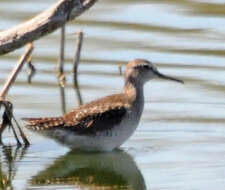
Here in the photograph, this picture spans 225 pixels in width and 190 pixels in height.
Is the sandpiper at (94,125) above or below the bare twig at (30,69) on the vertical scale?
above

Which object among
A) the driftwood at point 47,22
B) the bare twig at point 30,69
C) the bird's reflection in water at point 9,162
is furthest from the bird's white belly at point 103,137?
the bare twig at point 30,69

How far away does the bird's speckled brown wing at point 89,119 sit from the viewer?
12.3 m

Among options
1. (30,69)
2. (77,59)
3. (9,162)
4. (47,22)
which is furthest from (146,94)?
(47,22)

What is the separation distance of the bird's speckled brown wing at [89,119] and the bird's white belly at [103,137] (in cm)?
5

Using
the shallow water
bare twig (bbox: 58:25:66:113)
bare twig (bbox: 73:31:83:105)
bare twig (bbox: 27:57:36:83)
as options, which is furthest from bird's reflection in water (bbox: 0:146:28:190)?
bare twig (bbox: 27:57:36:83)

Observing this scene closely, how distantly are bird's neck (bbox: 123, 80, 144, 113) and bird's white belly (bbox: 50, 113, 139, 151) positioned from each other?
0.30m

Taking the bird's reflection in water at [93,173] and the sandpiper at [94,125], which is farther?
the sandpiper at [94,125]

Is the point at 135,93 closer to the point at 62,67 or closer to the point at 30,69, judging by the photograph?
the point at 62,67

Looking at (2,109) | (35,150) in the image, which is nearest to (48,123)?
(35,150)

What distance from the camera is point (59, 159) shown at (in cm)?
1211

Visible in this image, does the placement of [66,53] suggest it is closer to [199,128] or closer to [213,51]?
[213,51]

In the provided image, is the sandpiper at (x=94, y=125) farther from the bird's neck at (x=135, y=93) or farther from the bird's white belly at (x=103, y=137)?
the bird's neck at (x=135, y=93)

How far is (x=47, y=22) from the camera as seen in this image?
11.2 m

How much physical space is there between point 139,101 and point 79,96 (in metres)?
1.91
